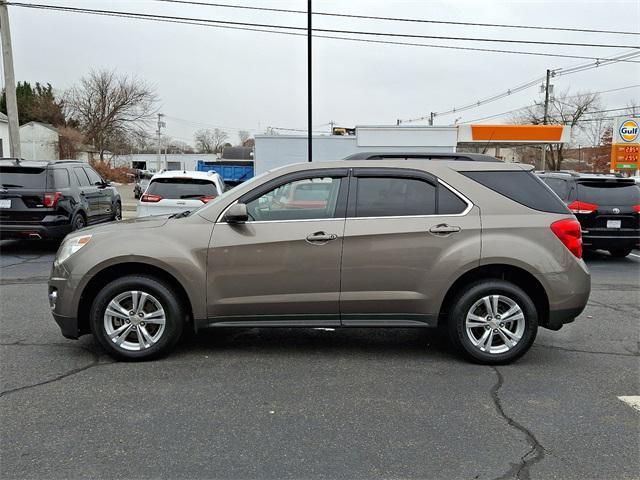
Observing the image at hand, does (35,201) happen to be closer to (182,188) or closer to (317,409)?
(182,188)

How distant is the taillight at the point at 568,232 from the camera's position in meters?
4.54

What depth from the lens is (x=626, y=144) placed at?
895 inches

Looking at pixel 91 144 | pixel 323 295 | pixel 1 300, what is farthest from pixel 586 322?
pixel 91 144

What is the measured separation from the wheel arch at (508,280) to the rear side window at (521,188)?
1.95ft

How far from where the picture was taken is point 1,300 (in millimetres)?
6828

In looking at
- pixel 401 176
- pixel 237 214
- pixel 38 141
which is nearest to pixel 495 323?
pixel 401 176

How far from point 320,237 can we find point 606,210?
809cm

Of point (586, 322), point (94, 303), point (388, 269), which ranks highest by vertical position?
point (388, 269)

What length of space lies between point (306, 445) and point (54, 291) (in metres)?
2.72

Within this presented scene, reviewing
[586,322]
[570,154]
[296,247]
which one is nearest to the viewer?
[296,247]

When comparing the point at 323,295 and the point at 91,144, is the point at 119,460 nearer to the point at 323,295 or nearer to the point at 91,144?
the point at 323,295


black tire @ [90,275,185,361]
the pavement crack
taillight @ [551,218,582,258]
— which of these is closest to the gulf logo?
taillight @ [551,218,582,258]

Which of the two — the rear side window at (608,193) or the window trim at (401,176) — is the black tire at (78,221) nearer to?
the window trim at (401,176)

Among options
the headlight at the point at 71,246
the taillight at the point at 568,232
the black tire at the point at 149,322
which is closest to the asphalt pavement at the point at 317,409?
the black tire at the point at 149,322
